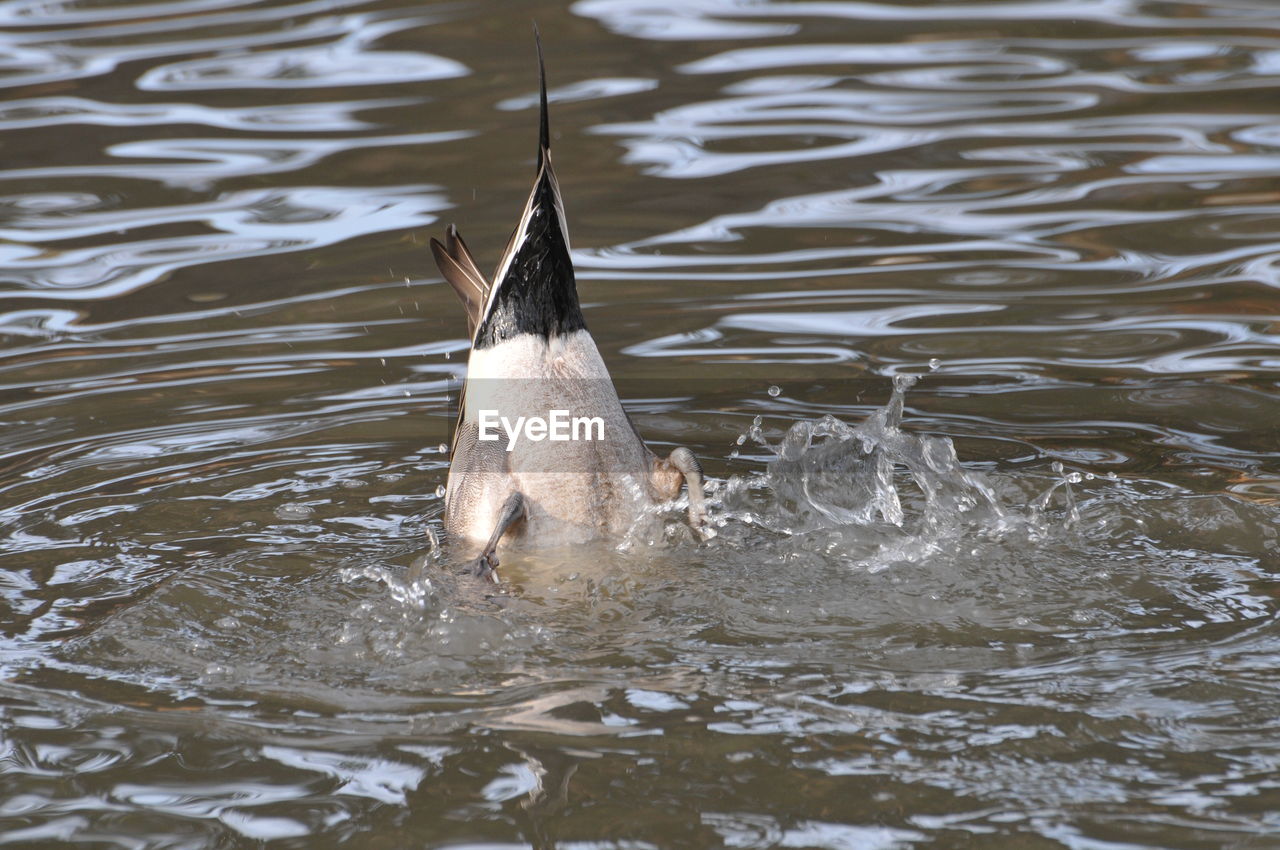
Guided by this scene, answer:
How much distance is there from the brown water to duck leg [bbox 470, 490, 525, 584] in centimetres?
10

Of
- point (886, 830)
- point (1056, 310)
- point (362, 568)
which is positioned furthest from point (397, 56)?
point (886, 830)

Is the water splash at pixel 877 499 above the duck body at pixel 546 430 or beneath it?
beneath

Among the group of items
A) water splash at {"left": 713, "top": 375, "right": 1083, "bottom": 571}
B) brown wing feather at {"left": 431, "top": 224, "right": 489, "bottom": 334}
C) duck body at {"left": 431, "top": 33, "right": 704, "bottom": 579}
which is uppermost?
brown wing feather at {"left": 431, "top": 224, "right": 489, "bottom": 334}

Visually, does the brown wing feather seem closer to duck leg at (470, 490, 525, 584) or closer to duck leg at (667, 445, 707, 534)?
duck leg at (470, 490, 525, 584)

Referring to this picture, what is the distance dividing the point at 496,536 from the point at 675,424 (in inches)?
71.2

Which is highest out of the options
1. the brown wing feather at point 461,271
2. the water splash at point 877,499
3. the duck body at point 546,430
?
the brown wing feather at point 461,271

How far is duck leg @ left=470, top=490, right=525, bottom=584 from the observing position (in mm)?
4531

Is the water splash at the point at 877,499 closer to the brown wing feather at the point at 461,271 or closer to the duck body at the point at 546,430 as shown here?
the duck body at the point at 546,430

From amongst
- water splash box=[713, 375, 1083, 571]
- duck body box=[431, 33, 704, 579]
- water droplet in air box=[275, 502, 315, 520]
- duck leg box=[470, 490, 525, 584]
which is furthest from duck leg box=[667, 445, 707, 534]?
water droplet in air box=[275, 502, 315, 520]

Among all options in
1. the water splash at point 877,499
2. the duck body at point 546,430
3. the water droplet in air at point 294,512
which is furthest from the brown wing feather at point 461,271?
the water splash at point 877,499

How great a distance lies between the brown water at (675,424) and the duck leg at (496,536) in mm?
101

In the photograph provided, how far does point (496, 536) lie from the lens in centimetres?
458

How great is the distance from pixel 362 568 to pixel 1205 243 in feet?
17.0

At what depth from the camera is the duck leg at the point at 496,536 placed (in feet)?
14.9
